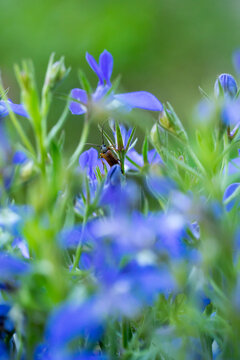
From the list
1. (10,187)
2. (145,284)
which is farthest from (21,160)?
(145,284)

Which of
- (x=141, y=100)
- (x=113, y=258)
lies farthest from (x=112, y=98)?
(x=113, y=258)

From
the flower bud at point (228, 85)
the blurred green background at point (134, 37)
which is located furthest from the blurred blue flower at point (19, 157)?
the blurred green background at point (134, 37)

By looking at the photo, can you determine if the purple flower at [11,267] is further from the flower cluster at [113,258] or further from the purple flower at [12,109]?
the purple flower at [12,109]

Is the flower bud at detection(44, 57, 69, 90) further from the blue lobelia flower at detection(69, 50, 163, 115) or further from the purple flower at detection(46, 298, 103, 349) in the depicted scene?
the purple flower at detection(46, 298, 103, 349)

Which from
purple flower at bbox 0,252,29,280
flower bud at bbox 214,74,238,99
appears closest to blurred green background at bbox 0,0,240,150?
flower bud at bbox 214,74,238,99

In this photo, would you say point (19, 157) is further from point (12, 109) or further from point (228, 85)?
point (228, 85)

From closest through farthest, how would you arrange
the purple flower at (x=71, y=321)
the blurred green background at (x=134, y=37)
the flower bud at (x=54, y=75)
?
the purple flower at (x=71, y=321), the flower bud at (x=54, y=75), the blurred green background at (x=134, y=37)

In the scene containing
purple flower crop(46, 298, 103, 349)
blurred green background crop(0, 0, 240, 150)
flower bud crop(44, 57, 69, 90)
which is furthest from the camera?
blurred green background crop(0, 0, 240, 150)

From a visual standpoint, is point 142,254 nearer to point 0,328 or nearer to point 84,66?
point 0,328
